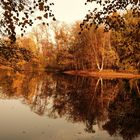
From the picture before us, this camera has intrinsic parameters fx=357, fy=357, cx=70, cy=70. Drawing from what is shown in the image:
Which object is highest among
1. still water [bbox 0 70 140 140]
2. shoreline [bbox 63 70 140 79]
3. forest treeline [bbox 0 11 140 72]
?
forest treeline [bbox 0 11 140 72]

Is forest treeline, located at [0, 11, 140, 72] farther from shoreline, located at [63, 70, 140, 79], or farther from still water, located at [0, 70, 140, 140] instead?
still water, located at [0, 70, 140, 140]

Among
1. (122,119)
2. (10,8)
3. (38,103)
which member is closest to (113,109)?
(122,119)

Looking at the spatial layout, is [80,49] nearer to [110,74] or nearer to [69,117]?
[110,74]

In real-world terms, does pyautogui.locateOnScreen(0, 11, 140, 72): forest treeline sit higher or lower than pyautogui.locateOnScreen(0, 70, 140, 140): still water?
higher

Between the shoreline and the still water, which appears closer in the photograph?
the still water

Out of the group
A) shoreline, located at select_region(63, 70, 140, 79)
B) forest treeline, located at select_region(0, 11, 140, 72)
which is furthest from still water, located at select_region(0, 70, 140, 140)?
shoreline, located at select_region(63, 70, 140, 79)

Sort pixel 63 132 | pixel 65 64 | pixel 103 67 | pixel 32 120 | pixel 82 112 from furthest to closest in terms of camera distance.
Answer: pixel 65 64 → pixel 103 67 → pixel 82 112 → pixel 32 120 → pixel 63 132

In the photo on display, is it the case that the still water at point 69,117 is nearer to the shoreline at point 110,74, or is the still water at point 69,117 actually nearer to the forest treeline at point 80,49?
the forest treeline at point 80,49

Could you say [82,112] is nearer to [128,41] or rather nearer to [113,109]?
[113,109]

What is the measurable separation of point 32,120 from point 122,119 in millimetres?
6052

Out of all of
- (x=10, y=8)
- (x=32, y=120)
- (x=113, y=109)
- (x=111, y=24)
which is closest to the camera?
(x=10, y=8)

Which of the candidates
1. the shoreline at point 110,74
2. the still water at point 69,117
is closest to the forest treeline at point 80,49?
the shoreline at point 110,74

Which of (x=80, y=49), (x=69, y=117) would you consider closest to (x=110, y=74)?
(x=80, y=49)

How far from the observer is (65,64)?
271 ft
